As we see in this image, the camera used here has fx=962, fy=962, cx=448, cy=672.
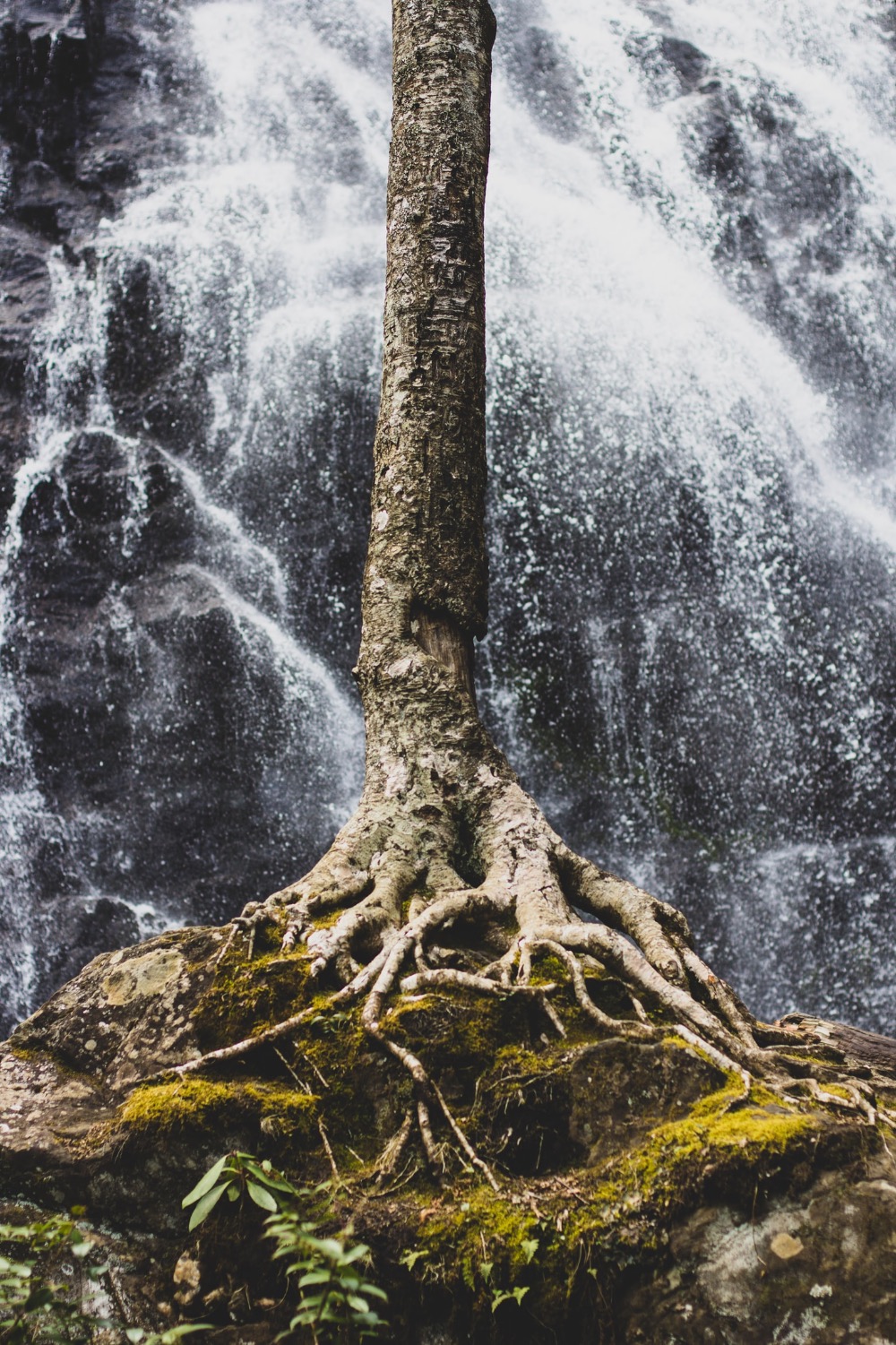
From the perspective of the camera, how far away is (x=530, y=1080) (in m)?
2.36

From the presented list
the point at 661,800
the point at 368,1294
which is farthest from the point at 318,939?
the point at 661,800

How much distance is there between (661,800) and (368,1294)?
8.57 metres

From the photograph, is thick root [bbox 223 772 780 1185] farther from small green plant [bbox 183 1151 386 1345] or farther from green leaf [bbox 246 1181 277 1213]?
green leaf [bbox 246 1181 277 1213]

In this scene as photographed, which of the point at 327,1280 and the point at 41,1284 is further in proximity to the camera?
the point at 41,1284

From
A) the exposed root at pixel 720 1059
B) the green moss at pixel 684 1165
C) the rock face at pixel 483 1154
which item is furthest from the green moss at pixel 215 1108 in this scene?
the exposed root at pixel 720 1059

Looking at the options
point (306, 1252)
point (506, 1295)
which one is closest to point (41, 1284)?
point (306, 1252)

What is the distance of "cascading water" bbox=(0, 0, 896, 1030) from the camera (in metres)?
10.0

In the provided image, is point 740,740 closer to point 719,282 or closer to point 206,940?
point 719,282

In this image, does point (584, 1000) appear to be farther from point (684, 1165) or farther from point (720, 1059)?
point (684, 1165)

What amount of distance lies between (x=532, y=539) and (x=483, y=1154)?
9046 millimetres

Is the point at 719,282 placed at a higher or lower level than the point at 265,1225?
higher

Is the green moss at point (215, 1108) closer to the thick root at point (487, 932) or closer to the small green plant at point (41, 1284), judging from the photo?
the thick root at point (487, 932)

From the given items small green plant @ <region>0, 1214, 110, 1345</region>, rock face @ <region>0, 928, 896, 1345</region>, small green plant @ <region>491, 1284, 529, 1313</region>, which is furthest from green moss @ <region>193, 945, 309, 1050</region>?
small green plant @ <region>491, 1284, 529, 1313</region>

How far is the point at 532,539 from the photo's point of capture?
35.7ft
